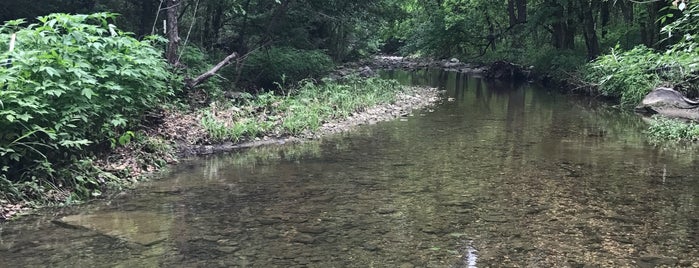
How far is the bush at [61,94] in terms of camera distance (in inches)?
246

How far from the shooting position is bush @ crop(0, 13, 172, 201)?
624cm

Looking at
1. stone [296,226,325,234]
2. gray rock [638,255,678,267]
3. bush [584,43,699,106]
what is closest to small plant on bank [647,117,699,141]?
bush [584,43,699,106]

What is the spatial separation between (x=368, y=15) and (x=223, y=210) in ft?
50.4

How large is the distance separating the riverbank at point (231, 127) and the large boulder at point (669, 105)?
6.10 m

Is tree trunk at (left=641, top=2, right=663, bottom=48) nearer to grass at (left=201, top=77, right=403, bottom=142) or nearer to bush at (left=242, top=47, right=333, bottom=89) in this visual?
grass at (left=201, top=77, right=403, bottom=142)

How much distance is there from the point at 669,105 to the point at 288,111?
379 inches

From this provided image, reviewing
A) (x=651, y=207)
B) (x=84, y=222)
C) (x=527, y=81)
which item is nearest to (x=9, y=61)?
(x=84, y=222)

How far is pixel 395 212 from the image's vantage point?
6.22 metres

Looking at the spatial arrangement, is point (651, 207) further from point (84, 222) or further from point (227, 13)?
point (227, 13)

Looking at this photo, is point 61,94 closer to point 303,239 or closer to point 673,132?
point 303,239

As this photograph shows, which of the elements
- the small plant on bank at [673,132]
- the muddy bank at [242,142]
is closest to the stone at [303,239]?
the muddy bank at [242,142]

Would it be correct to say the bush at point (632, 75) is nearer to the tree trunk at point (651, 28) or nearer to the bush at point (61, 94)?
the tree trunk at point (651, 28)

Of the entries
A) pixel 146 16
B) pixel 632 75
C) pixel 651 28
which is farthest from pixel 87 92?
pixel 651 28

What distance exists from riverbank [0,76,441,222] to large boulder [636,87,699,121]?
6.10 metres
